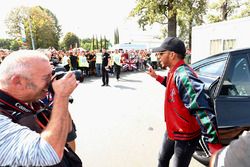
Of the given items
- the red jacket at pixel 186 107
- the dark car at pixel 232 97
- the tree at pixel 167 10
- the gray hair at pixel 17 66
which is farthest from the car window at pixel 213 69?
the tree at pixel 167 10

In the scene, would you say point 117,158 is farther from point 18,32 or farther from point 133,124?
point 18,32

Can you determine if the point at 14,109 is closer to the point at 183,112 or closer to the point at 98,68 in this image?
the point at 183,112

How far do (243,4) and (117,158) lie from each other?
3155cm

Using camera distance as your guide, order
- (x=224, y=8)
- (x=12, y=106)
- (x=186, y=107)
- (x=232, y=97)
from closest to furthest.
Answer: (x=12, y=106) < (x=186, y=107) < (x=232, y=97) < (x=224, y=8)

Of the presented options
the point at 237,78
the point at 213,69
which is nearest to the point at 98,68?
the point at 213,69

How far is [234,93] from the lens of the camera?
268 cm

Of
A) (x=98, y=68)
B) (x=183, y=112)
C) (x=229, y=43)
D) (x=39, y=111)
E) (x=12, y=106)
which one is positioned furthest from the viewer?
(x=229, y=43)

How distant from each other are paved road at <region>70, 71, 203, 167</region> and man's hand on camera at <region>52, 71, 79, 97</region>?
2.38m

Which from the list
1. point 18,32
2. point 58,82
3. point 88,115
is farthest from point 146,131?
point 18,32

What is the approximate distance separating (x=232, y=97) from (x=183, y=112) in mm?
1008

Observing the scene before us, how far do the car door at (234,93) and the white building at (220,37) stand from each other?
352 inches

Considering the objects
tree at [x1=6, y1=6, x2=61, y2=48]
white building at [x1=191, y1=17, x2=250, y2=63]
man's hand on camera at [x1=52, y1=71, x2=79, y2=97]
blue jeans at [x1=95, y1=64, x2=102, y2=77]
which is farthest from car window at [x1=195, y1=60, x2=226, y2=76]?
tree at [x1=6, y1=6, x2=61, y2=48]

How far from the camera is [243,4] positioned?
28.5 metres

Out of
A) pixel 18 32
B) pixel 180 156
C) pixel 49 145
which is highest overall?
pixel 18 32
